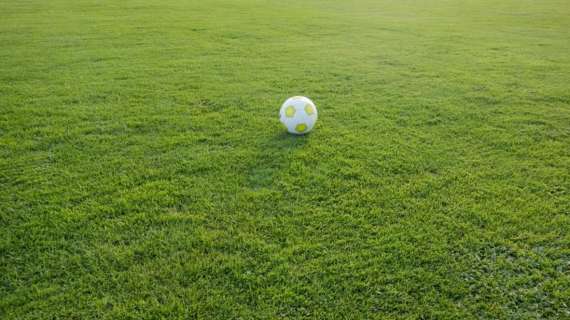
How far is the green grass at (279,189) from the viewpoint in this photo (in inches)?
98.0

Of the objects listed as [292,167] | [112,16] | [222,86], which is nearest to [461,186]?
[292,167]

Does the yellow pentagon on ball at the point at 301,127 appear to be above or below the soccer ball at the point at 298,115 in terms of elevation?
below

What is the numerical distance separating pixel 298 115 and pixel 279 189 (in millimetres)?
1187

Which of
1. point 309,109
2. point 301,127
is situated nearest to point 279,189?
point 301,127

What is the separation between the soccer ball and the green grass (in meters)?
0.17

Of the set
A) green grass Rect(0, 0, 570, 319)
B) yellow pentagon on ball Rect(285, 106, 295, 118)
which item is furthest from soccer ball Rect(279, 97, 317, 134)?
green grass Rect(0, 0, 570, 319)

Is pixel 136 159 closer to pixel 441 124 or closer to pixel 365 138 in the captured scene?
pixel 365 138

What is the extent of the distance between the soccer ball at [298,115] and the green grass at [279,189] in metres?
0.17

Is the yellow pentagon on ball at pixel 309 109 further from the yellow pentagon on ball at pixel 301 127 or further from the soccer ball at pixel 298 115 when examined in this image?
the yellow pentagon on ball at pixel 301 127

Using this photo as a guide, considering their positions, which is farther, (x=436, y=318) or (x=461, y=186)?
(x=461, y=186)

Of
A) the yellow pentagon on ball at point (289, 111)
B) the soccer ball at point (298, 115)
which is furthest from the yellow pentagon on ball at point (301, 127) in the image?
the yellow pentagon on ball at point (289, 111)

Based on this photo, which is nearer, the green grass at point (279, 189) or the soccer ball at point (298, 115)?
the green grass at point (279, 189)

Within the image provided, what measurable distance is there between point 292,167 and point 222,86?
291 centimetres

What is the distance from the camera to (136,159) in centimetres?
396
